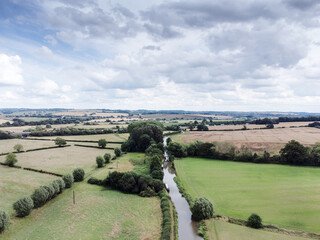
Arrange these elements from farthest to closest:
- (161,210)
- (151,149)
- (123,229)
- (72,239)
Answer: (151,149)
(161,210)
(123,229)
(72,239)

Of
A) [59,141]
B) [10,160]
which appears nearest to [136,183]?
[10,160]

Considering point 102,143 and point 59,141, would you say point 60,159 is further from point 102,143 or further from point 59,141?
point 59,141

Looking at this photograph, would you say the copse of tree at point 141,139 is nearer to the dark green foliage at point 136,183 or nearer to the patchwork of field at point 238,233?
the dark green foliage at point 136,183

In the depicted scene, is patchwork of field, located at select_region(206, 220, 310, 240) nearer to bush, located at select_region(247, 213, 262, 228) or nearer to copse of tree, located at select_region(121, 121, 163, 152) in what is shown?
bush, located at select_region(247, 213, 262, 228)

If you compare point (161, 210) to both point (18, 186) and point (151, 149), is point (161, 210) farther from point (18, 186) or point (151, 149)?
point (151, 149)

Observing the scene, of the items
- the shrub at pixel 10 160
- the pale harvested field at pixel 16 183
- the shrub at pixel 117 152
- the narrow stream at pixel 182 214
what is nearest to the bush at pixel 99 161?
the pale harvested field at pixel 16 183

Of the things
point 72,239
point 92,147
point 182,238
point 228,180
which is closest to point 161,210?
point 182,238
